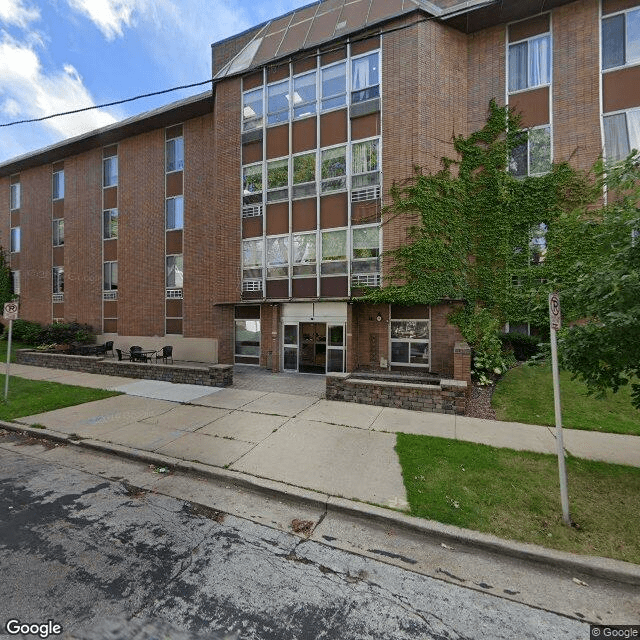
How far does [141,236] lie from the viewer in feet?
63.3

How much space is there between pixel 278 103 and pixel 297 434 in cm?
1450

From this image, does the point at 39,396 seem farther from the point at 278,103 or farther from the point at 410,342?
the point at 278,103

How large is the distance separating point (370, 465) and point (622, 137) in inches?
616

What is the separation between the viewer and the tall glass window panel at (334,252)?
13562 mm

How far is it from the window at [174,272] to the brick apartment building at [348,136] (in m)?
0.77

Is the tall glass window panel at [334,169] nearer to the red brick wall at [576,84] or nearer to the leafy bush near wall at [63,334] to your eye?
the red brick wall at [576,84]

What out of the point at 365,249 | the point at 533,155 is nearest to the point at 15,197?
the point at 365,249

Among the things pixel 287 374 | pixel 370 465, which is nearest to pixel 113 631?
pixel 370 465

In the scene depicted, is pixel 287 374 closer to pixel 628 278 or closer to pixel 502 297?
pixel 502 297

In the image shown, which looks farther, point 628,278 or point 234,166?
point 234,166

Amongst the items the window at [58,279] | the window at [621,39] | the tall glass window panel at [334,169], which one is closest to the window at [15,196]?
the window at [58,279]

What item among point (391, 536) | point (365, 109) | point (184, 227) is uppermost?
point (365, 109)

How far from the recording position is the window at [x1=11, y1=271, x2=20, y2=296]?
80.7 ft

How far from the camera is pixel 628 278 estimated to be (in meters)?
3.80
